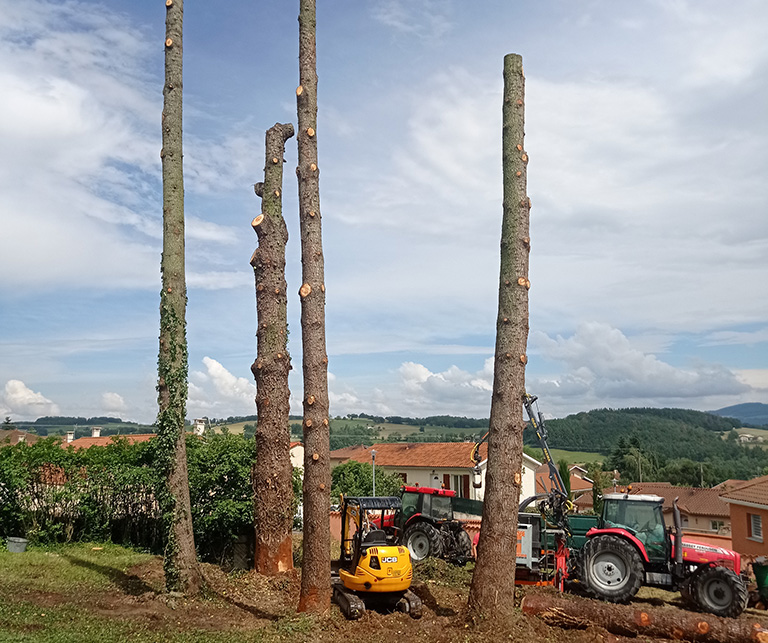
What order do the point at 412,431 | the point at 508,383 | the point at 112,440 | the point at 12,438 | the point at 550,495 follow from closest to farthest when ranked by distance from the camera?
the point at 508,383
the point at 550,495
the point at 112,440
the point at 12,438
the point at 412,431

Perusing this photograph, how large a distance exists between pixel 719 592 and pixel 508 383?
6.28m

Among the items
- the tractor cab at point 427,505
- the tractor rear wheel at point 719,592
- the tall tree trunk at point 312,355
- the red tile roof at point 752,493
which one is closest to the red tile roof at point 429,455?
the red tile roof at point 752,493

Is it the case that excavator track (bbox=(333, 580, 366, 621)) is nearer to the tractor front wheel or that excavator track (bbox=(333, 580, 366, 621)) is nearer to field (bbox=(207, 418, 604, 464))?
the tractor front wheel

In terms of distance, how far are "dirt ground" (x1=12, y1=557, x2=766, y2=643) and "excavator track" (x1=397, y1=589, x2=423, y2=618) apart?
0.18 metres

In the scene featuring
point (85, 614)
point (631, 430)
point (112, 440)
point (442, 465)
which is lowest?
point (631, 430)

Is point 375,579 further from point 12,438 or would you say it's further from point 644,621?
point 12,438

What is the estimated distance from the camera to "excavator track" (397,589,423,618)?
10177 millimetres

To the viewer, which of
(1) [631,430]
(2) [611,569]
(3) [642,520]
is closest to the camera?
(2) [611,569]

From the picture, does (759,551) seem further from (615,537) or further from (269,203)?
(269,203)

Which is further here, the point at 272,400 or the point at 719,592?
the point at 272,400

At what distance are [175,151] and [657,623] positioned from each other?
460 inches

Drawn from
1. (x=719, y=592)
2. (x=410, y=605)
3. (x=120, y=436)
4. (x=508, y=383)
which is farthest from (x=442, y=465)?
(x=508, y=383)

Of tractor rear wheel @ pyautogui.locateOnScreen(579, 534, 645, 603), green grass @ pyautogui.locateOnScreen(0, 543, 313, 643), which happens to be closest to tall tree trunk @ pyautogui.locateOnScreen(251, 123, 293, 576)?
green grass @ pyautogui.locateOnScreen(0, 543, 313, 643)

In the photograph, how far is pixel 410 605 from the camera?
1030 centimetres
